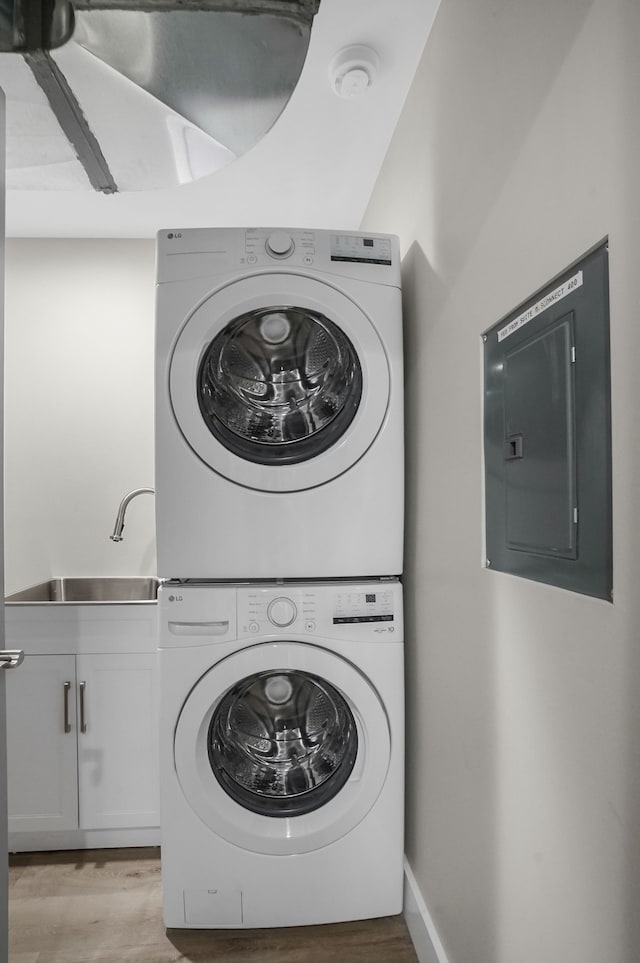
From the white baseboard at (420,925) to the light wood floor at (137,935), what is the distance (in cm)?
4

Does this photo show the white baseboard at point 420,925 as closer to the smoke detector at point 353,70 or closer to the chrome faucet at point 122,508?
the chrome faucet at point 122,508

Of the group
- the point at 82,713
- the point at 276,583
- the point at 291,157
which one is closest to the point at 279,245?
the point at 291,157

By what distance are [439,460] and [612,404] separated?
783 millimetres

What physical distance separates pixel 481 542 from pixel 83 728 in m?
1.57

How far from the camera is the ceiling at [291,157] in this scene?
1.53 meters

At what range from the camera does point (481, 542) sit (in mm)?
1211

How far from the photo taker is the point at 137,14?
4.01 ft

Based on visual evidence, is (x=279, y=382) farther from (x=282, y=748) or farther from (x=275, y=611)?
(x=282, y=748)

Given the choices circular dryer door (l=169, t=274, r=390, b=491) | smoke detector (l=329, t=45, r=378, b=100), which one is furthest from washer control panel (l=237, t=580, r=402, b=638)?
smoke detector (l=329, t=45, r=378, b=100)

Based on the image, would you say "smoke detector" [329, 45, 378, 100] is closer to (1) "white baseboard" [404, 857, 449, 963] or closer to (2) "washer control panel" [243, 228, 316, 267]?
(2) "washer control panel" [243, 228, 316, 267]

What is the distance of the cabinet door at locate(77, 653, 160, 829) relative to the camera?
6.89 ft

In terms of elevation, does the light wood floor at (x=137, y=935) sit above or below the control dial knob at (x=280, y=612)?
below

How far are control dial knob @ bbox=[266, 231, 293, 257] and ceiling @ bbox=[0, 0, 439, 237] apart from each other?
335mm

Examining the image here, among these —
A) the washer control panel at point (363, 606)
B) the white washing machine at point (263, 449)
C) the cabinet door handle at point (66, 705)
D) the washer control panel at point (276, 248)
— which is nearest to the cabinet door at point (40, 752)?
the cabinet door handle at point (66, 705)
